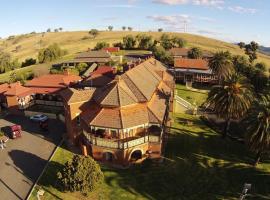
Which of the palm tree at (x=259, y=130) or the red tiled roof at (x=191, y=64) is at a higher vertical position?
the red tiled roof at (x=191, y=64)

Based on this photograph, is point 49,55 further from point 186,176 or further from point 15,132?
point 186,176

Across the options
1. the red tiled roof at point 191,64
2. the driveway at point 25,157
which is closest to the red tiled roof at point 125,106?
the driveway at point 25,157

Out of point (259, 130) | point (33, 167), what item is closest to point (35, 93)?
point (33, 167)

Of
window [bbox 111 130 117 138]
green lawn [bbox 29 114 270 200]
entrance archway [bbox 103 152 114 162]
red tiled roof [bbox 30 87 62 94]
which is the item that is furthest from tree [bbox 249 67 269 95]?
red tiled roof [bbox 30 87 62 94]

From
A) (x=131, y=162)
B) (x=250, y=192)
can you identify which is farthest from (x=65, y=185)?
(x=250, y=192)

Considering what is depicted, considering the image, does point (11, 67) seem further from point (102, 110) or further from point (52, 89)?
point (102, 110)

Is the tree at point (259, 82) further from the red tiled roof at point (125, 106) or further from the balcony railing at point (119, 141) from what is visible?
the balcony railing at point (119, 141)
